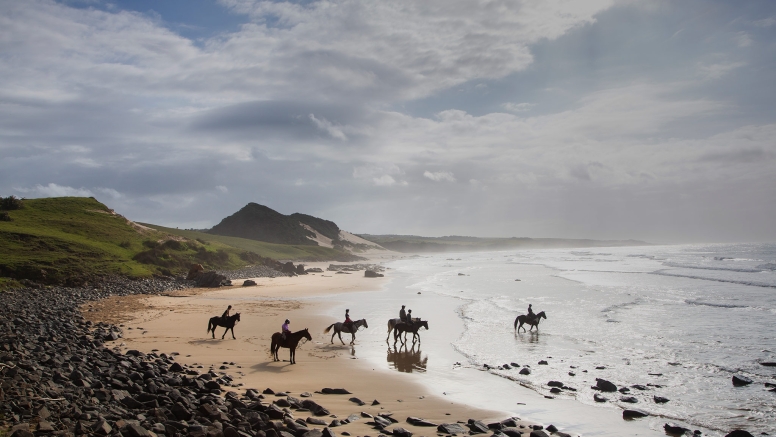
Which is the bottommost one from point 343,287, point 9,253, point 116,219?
point 343,287

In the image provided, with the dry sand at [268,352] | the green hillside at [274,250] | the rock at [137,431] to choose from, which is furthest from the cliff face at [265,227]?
the rock at [137,431]

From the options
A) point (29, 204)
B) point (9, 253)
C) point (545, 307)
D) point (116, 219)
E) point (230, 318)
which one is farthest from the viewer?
point (116, 219)

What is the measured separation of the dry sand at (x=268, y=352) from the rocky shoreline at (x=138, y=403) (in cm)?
74

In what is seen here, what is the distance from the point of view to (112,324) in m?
23.9

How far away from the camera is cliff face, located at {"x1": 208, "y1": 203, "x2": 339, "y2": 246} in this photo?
15238 centimetres

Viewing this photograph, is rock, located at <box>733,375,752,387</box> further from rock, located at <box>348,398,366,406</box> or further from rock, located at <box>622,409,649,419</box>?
rock, located at <box>348,398,366,406</box>

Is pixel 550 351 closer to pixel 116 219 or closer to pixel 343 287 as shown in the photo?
pixel 343 287

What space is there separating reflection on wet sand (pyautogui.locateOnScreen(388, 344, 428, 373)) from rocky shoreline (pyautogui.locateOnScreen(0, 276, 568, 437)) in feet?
19.9

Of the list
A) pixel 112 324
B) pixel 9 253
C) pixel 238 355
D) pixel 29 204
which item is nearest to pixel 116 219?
pixel 29 204

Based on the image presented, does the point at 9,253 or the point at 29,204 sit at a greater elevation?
the point at 29,204

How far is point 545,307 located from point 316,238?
5340 inches

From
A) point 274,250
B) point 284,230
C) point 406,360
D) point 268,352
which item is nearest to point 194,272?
point 268,352

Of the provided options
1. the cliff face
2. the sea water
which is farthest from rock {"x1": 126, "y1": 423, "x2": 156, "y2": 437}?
the cliff face

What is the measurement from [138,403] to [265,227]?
151 metres
